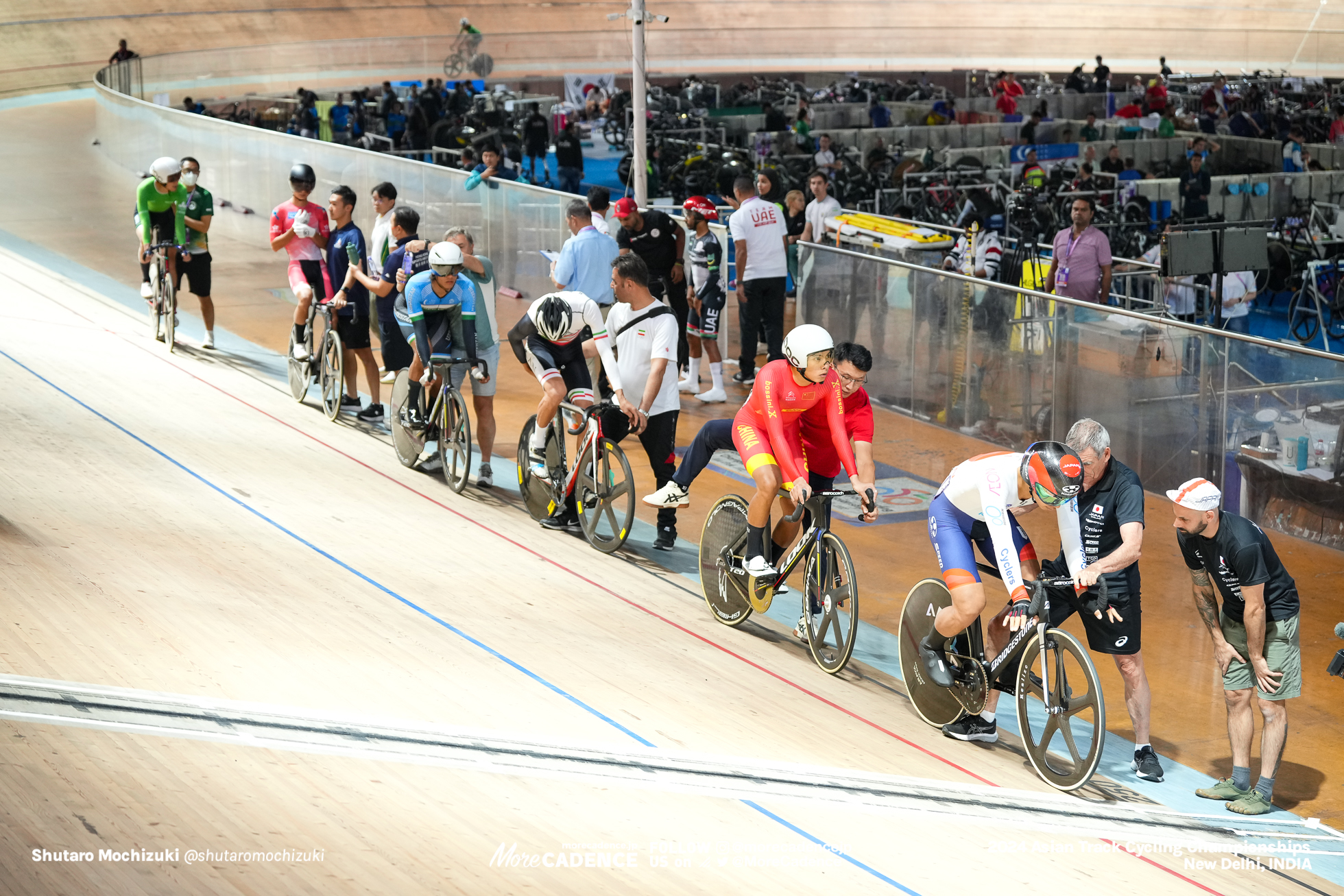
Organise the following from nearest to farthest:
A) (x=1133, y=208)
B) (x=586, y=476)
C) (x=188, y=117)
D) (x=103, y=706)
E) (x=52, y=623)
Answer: (x=103, y=706) → (x=52, y=623) → (x=586, y=476) → (x=1133, y=208) → (x=188, y=117)

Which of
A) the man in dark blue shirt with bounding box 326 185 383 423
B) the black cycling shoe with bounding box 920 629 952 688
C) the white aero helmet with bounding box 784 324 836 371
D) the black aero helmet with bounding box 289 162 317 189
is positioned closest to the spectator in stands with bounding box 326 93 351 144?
the black aero helmet with bounding box 289 162 317 189

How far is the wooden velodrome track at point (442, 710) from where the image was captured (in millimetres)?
4414

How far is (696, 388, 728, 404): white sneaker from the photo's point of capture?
11.7 meters

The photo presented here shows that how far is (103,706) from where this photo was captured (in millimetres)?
5023

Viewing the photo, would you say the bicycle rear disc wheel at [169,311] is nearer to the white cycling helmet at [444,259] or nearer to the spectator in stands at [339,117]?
the white cycling helmet at [444,259]

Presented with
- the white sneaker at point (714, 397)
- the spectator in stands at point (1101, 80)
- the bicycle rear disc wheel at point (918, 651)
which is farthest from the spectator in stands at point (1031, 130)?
the bicycle rear disc wheel at point (918, 651)

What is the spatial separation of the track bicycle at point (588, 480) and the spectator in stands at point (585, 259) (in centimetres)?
197

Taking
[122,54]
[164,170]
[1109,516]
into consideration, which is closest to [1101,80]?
[122,54]

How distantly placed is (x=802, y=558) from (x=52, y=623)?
11.0 ft

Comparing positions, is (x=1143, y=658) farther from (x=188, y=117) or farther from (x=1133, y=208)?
(x=188, y=117)

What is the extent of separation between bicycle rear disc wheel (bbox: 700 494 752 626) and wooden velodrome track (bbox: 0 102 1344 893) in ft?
0.53

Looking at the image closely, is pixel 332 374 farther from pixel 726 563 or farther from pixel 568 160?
pixel 568 160

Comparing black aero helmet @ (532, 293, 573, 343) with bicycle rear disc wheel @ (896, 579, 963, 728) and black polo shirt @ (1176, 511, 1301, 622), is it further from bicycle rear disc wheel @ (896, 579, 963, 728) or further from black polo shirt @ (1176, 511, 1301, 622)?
black polo shirt @ (1176, 511, 1301, 622)

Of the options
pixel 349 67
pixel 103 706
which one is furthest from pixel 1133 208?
pixel 349 67
